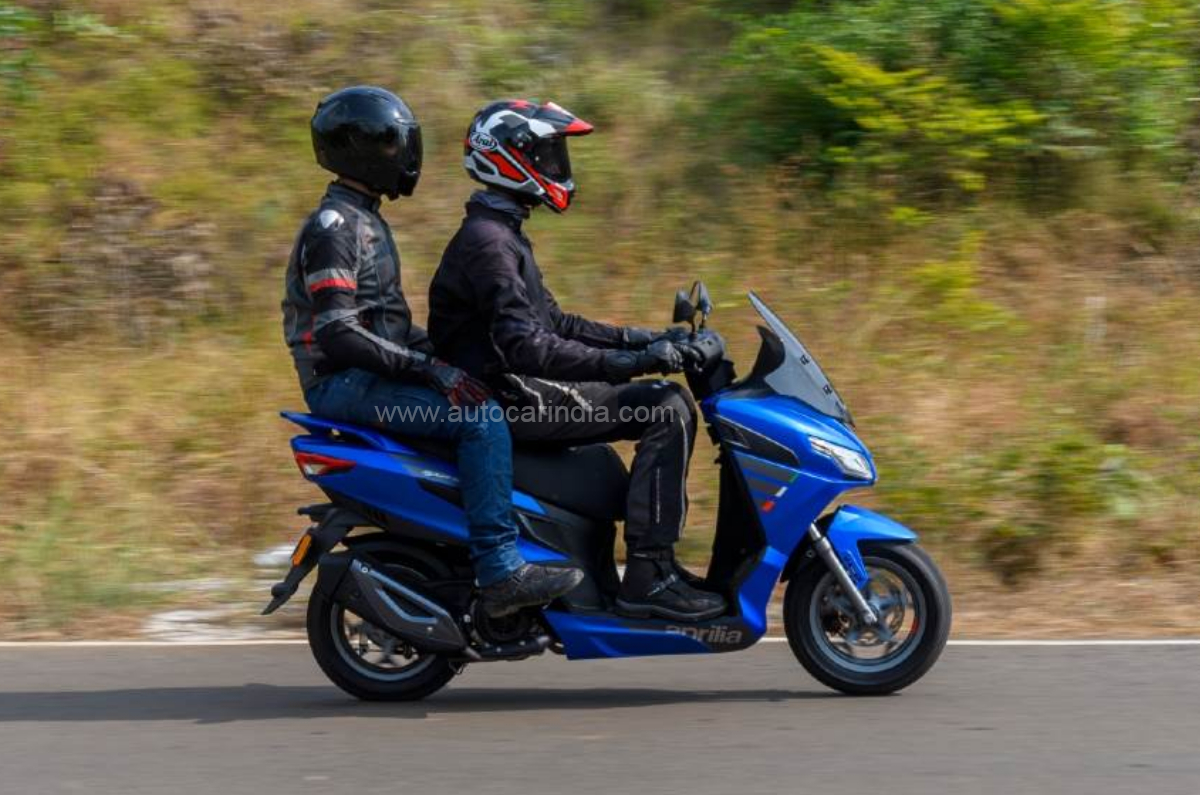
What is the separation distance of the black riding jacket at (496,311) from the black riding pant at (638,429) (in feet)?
0.42

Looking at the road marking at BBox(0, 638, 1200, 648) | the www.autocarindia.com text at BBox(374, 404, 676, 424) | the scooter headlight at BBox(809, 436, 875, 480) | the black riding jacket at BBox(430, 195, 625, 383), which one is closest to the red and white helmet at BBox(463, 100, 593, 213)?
the black riding jacket at BBox(430, 195, 625, 383)

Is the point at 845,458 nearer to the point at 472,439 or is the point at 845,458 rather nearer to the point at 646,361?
the point at 646,361

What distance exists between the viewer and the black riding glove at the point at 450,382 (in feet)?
18.8

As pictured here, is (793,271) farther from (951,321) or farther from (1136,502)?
(1136,502)

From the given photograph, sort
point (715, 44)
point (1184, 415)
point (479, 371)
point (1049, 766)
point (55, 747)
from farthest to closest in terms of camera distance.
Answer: point (715, 44) → point (1184, 415) → point (479, 371) → point (55, 747) → point (1049, 766)

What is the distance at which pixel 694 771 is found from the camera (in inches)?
199

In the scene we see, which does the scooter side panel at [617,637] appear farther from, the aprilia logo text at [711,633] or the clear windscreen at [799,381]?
the clear windscreen at [799,381]

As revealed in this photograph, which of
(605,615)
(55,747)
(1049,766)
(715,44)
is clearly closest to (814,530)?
(605,615)

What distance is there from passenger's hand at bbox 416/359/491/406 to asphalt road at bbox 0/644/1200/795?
109cm

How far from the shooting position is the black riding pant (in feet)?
19.1

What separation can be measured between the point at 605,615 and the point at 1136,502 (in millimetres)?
3478

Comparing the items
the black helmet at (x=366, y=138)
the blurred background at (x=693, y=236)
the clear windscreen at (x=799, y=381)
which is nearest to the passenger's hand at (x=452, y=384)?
the black helmet at (x=366, y=138)

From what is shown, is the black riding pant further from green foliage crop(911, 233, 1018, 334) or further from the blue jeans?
green foliage crop(911, 233, 1018, 334)

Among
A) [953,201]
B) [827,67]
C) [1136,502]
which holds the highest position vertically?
[827,67]
